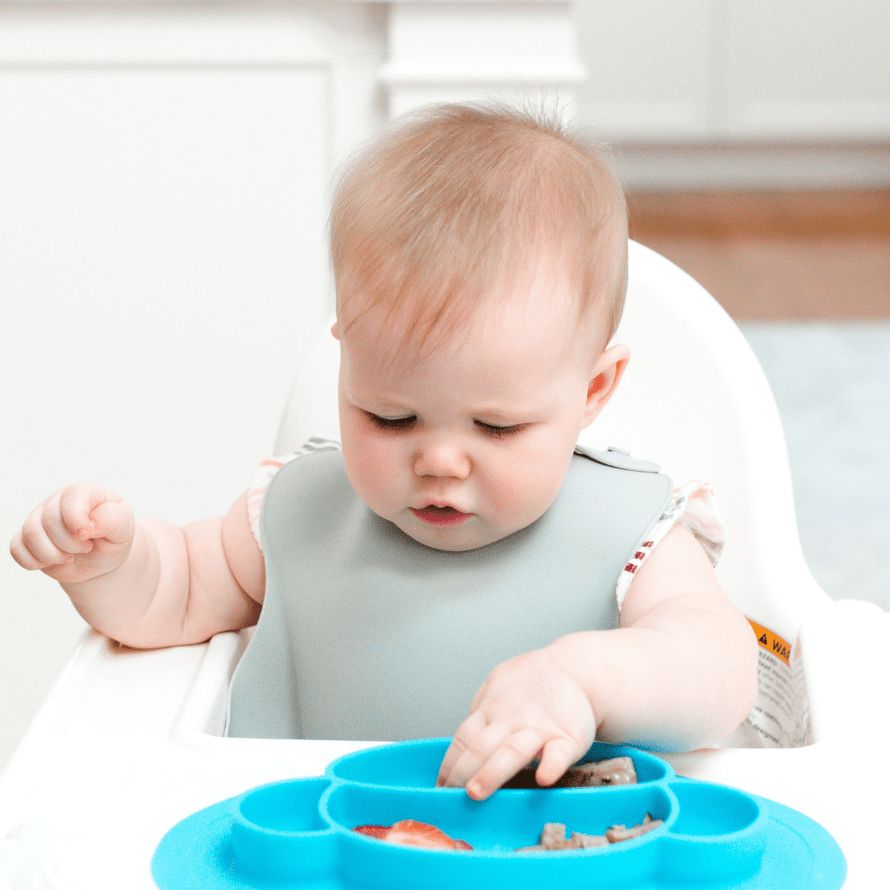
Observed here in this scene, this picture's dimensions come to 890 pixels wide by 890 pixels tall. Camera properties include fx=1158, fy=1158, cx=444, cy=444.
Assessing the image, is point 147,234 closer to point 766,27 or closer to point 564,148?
point 564,148

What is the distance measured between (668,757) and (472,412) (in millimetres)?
172

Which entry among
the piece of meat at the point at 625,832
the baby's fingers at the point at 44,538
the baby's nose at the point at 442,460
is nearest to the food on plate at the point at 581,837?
the piece of meat at the point at 625,832

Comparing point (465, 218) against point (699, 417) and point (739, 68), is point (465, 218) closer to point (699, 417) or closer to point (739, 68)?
point (699, 417)

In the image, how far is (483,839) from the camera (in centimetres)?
42

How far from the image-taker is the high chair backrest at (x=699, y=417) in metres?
0.75

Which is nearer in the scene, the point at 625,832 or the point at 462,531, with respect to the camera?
the point at 625,832

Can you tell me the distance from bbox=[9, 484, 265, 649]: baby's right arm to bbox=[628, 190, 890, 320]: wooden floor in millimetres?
2026

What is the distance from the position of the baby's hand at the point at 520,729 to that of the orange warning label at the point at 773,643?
283 millimetres

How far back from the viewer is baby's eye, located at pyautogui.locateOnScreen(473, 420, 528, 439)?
0.53 metres

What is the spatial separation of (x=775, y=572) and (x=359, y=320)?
1.17 feet

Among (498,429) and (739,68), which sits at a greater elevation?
(498,429)

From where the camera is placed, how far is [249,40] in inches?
43.1

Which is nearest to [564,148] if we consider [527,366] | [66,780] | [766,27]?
[527,366]

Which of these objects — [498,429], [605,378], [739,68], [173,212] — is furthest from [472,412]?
[739,68]
